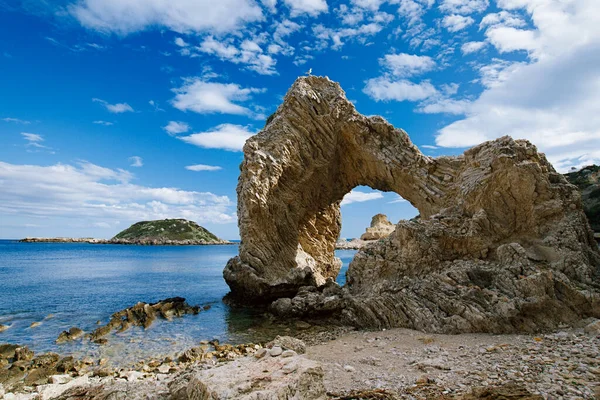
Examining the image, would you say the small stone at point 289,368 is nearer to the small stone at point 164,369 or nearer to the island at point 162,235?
the small stone at point 164,369

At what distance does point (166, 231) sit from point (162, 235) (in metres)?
4.57

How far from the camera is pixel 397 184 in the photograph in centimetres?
2459

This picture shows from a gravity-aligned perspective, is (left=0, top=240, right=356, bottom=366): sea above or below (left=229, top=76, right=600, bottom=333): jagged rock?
below

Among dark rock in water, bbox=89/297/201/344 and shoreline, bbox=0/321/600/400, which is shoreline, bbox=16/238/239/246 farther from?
shoreline, bbox=0/321/600/400

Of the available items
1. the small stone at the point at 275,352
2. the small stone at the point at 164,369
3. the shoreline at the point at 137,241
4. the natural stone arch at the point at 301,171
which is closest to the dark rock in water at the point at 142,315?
the natural stone arch at the point at 301,171

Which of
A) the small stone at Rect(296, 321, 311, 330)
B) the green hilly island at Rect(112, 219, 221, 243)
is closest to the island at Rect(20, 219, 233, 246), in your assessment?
the green hilly island at Rect(112, 219, 221, 243)

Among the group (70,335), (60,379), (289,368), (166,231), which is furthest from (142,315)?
(166,231)

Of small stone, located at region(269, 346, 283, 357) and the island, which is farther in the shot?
the island

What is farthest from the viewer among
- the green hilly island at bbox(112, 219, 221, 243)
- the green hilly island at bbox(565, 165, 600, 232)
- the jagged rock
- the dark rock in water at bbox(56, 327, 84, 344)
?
the green hilly island at bbox(112, 219, 221, 243)

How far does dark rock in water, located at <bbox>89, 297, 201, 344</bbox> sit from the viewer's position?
60.2 ft

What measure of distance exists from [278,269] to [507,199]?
15.1 m

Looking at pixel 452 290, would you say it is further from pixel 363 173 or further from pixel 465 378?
pixel 363 173

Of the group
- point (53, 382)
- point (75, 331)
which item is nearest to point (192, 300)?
point (75, 331)

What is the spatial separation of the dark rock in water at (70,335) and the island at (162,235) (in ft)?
432
